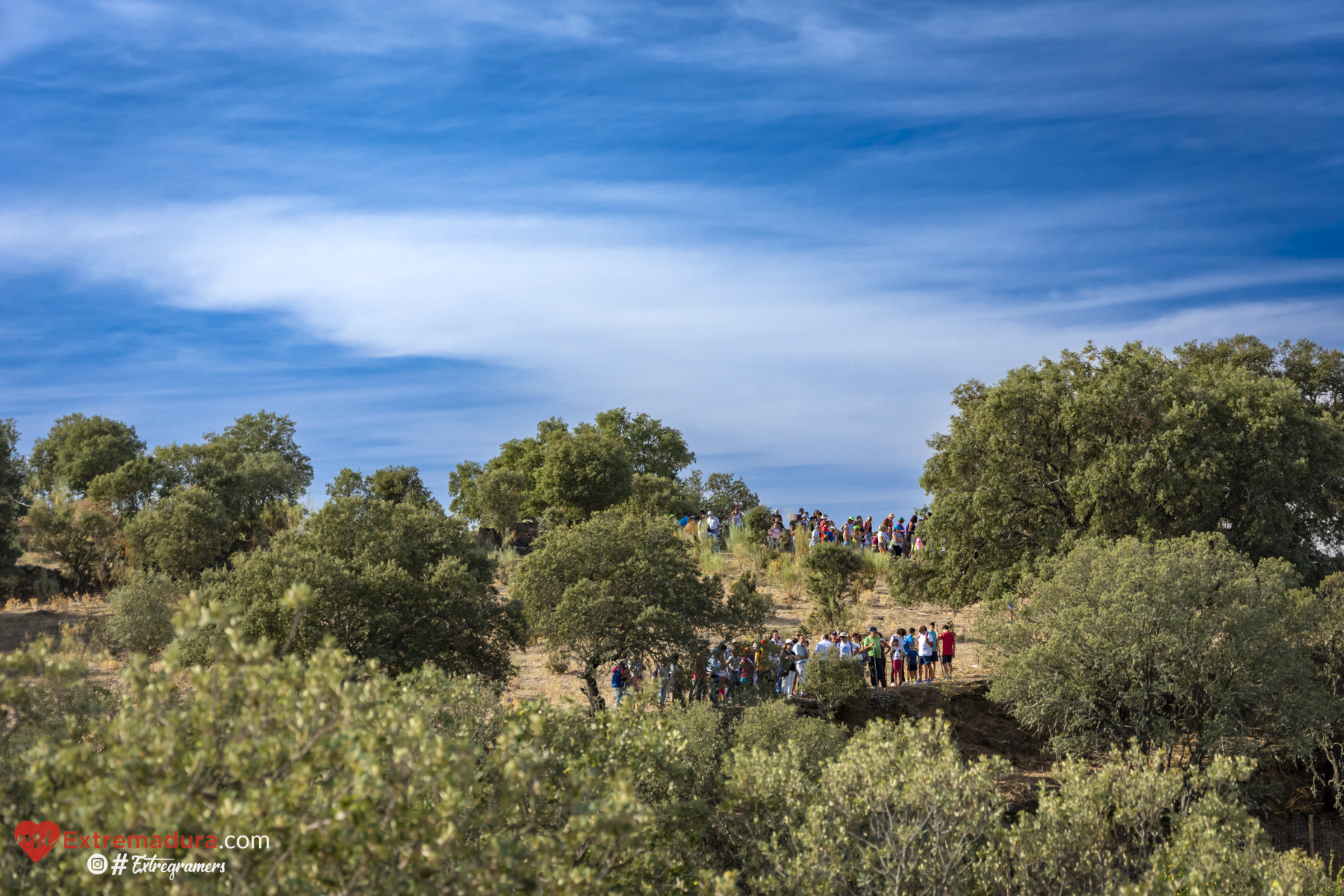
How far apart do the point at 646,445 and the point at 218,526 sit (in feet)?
96.7

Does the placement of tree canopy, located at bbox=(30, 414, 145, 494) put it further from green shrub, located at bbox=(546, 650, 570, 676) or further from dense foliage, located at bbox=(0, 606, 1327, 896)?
dense foliage, located at bbox=(0, 606, 1327, 896)

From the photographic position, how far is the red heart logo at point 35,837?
755cm

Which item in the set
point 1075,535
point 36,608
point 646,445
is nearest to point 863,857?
point 1075,535

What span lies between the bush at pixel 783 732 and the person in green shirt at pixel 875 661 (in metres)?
5.07

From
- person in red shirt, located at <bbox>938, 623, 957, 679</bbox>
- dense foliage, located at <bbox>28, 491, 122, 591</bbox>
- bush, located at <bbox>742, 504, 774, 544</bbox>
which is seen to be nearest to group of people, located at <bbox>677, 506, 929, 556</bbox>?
bush, located at <bbox>742, 504, 774, 544</bbox>

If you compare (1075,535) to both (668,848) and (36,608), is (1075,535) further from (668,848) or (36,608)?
(36,608)

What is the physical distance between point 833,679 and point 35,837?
17772mm

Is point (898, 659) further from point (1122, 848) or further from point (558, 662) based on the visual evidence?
point (1122, 848)

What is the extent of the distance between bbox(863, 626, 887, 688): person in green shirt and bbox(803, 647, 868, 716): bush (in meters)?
1.97

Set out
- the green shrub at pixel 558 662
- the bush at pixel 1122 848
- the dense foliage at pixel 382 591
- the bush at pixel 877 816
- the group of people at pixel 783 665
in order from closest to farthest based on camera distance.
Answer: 1. the bush at pixel 877 816
2. the bush at pixel 1122 848
3. the dense foliage at pixel 382 591
4. the group of people at pixel 783 665
5. the green shrub at pixel 558 662

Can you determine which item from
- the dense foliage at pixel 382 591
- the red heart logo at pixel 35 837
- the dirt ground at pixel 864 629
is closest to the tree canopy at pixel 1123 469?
the dirt ground at pixel 864 629

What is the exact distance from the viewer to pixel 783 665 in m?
24.2

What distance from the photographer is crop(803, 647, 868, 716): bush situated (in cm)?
2300

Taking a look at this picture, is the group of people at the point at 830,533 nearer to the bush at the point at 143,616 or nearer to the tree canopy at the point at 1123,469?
the tree canopy at the point at 1123,469
